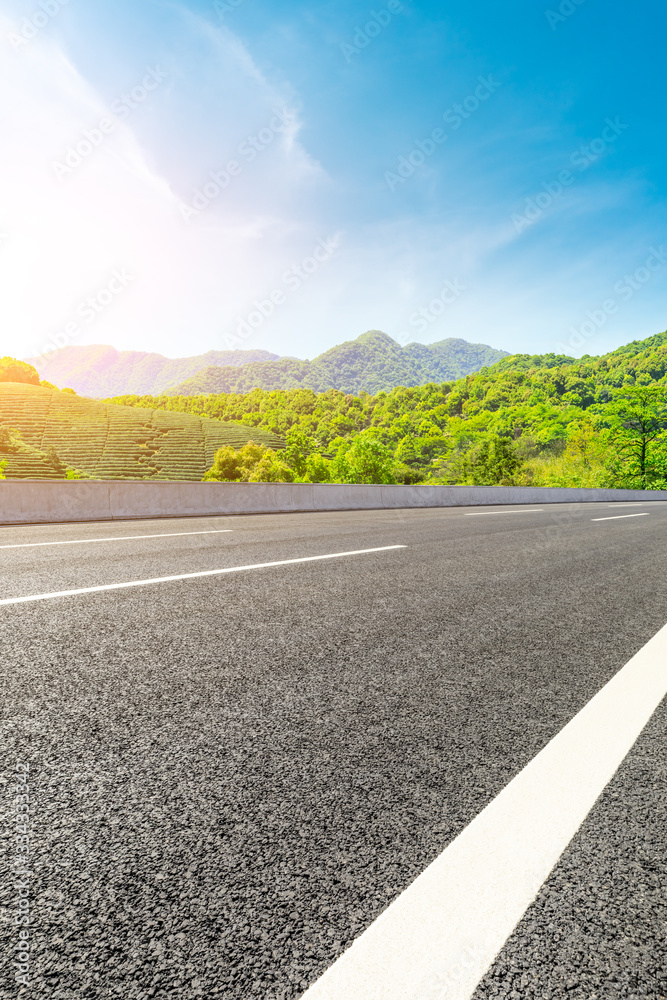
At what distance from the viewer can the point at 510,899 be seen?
1.33m

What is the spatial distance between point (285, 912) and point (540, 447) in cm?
6981

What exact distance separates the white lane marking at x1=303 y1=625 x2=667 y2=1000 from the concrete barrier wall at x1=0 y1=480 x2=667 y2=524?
1117 centimetres

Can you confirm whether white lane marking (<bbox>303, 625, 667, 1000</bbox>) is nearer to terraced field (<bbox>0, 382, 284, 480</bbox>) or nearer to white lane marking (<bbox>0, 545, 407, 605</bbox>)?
white lane marking (<bbox>0, 545, 407, 605</bbox>)

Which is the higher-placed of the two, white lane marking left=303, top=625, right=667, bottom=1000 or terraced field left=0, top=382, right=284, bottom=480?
terraced field left=0, top=382, right=284, bottom=480

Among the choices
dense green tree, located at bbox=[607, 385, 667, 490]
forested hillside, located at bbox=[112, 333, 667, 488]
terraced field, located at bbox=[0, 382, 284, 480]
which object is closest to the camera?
forested hillside, located at bbox=[112, 333, 667, 488]

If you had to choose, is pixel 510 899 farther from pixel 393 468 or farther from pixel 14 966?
pixel 393 468

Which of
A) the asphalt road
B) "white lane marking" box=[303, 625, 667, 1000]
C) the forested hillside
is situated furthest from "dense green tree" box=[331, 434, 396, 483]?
"white lane marking" box=[303, 625, 667, 1000]

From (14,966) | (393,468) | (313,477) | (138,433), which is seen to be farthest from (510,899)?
(138,433)

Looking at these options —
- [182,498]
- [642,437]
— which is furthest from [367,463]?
[182,498]

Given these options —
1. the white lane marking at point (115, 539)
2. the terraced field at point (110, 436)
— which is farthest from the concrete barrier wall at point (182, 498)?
the terraced field at point (110, 436)

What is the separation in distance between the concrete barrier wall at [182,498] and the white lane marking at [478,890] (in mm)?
11168

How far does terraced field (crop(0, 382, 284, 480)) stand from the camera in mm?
87688

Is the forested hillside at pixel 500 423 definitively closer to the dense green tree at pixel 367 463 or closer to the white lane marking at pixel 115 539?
the dense green tree at pixel 367 463

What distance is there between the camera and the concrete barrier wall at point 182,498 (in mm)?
11195
